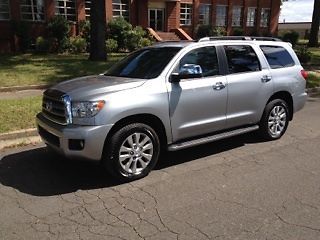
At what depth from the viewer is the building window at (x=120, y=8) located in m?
29.8

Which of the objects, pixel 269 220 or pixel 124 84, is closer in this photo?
pixel 269 220

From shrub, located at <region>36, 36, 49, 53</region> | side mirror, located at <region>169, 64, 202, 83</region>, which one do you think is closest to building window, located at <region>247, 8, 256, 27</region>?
shrub, located at <region>36, 36, 49, 53</region>

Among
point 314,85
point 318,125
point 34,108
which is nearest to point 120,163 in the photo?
point 34,108

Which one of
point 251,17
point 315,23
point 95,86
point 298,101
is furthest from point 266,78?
point 251,17

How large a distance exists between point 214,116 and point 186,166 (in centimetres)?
87

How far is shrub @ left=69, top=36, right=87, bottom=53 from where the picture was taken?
78.7ft

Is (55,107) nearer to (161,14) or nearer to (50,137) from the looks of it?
(50,137)

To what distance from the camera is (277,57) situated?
24.5 ft

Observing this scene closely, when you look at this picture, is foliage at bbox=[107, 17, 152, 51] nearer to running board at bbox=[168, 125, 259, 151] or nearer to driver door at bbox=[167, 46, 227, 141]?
running board at bbox=[168, 125, 259, 151]

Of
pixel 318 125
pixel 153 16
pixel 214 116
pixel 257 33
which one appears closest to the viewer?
pixel 214 116

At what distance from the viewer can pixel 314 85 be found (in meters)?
13.8

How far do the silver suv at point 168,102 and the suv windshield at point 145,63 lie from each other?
2 cm

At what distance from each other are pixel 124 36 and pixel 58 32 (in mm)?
3872

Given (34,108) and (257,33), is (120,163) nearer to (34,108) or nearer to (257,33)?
(34,108)
